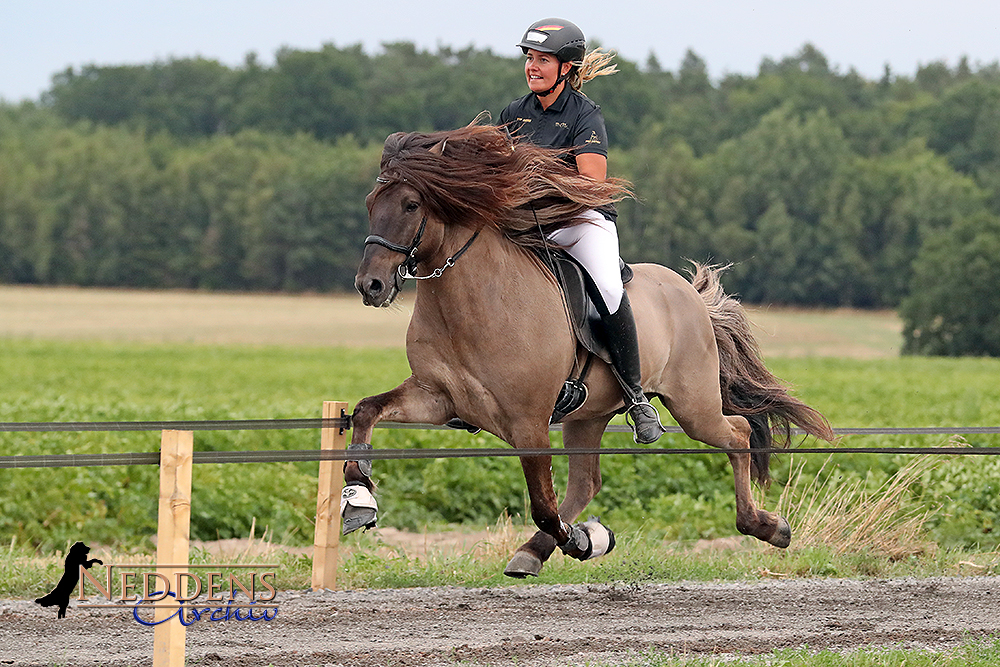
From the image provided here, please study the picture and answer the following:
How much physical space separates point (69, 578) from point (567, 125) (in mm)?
3550

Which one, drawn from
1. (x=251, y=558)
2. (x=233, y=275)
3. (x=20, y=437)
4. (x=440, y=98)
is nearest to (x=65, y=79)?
(x=440, y=98)

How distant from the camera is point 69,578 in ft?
19.1

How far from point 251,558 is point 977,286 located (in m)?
47.4

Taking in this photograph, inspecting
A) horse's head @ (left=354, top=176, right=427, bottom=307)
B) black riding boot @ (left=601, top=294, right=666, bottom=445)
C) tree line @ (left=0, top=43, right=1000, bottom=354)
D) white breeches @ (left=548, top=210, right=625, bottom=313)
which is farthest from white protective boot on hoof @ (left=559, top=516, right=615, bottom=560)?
tree line @ (left=0, top=43, right=1000, bottom=354)

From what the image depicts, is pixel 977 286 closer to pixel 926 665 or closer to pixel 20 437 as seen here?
pixel 20 437

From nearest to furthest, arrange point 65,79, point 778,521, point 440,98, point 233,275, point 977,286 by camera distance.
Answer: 1. point 778,521
2. point 977,286
3. point 233,275
4. point 440,98
5. point 65,79

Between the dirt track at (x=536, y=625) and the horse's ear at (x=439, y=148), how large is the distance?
2.42 meters

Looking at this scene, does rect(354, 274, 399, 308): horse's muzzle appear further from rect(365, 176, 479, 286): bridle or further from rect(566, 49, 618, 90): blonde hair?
rect(566, 49, 618, 90): blonde hair

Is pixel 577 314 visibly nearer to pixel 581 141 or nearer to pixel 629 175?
pixel 581 141

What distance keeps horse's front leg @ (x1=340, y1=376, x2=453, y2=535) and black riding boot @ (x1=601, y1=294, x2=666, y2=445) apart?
0.98 meters

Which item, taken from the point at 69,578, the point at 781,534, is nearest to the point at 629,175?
the point at 781,534

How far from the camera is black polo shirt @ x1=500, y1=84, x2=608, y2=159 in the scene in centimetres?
610

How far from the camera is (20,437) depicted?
577 inches

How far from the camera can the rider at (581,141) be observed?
5.98 metres
